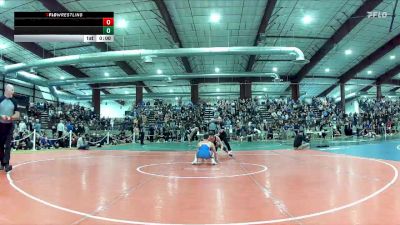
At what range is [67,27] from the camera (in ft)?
40.7

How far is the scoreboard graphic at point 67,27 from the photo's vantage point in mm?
12281

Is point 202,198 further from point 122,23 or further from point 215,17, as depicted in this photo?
point 122,23

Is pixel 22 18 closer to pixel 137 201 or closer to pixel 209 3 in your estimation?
pixel 209 3

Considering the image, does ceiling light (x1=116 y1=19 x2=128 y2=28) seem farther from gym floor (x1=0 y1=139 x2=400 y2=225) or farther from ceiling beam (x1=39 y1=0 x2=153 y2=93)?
gym floor (x1=0 y1=139 x2=400 y2=225)

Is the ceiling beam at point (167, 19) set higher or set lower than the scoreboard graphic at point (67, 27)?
higher

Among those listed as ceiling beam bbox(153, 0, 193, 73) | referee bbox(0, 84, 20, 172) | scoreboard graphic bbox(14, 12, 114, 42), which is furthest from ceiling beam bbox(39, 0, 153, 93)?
referee bbox(0, 84, 20, 172)

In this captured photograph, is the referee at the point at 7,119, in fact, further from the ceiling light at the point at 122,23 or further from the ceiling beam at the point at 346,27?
the ceiling beam at the point at 346,27

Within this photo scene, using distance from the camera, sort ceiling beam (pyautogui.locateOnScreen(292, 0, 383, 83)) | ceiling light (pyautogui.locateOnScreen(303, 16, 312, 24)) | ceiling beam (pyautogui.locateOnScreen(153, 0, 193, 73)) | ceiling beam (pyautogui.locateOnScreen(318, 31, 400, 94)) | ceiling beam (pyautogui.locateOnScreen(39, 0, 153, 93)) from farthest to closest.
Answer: ceiling beam (pyautogui.locateOnScreen(318, 31, 400, 94)) → ceiling light (pyautogui.locateOnScreen(303, 16, 312, 24)) → ceiling beam (pyautogui.locateOnScreen(292, 0, 383, 83)) → ceiling beam (pyautogui.locateOnScreen(153, 0, 193, 73)) → ceiling beam (pyautogui.locateOnScreen(39, 0, 153, 93))

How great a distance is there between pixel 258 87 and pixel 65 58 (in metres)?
25.3

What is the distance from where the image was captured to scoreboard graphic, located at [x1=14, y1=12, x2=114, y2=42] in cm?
1228

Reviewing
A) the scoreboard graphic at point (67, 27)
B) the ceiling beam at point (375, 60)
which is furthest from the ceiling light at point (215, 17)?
the ceiling beam at point (375, 60)

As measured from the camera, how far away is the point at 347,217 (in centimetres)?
327

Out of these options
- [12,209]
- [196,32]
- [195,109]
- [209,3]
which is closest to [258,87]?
[195,109]

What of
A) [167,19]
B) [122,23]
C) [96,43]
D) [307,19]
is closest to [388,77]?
[307,19]
